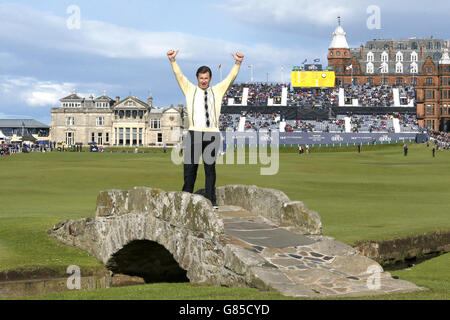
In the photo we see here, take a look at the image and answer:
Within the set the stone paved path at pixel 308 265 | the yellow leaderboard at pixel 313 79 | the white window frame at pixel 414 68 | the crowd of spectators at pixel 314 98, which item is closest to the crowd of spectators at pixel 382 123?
the crowd of spectators at pixel 314 98

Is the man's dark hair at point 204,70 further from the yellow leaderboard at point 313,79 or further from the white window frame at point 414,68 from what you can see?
the white window frame at point 414,68

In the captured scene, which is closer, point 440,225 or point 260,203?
point 260,203

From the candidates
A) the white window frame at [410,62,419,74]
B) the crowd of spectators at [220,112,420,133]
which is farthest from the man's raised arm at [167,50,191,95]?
the white window frame at [410,62,419,74]

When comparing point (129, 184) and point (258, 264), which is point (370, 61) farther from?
point (258, 264)

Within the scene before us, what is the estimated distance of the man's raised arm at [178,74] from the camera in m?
12.5

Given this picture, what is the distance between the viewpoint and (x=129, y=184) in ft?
118

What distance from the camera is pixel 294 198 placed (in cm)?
2981

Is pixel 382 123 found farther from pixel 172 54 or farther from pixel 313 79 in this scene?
pixel 172 54

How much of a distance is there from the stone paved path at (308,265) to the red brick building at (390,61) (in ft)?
426

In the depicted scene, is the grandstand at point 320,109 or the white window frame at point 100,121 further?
the white window frame at point 100,121

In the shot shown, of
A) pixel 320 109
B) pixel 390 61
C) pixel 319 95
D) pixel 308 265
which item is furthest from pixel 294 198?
pixel 390 61
